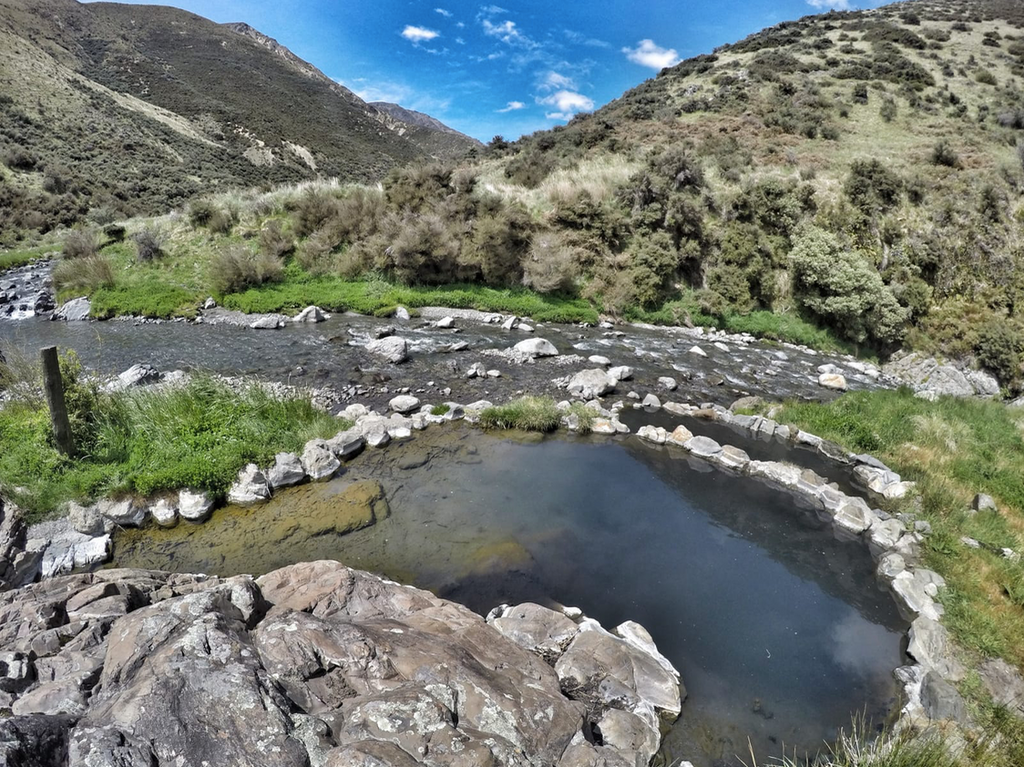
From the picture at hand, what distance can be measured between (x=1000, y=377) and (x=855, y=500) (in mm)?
16224

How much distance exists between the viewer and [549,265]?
83.0 ft

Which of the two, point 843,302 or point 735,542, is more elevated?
point 843,302

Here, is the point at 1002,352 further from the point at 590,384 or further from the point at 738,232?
the point at 590,384

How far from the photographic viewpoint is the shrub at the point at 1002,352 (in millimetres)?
20172

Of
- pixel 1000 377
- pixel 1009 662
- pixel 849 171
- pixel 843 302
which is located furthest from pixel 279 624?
pixel 849 171

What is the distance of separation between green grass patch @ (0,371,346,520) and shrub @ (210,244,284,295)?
13891 millimetres

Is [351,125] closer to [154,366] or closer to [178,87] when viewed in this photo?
[178,87]

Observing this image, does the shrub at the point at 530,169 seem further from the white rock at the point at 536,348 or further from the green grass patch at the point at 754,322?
the white rock at the point at 536,348

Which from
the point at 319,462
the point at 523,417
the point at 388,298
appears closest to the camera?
the point at 319,462

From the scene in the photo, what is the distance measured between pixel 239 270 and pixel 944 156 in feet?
133

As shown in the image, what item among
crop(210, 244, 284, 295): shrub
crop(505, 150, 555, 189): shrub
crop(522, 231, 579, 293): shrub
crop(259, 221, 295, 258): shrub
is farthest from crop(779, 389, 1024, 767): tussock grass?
crop(259, 221, 295, 258): shrub

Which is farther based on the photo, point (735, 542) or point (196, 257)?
point (196, 257)

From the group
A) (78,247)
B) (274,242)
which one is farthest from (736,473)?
(78,247)

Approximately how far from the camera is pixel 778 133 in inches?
1465
